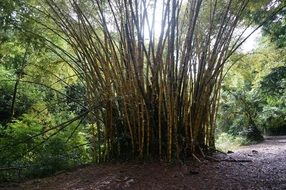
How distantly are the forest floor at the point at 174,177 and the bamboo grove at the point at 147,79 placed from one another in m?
0.25

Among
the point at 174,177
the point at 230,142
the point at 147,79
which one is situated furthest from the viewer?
the point at 230,142

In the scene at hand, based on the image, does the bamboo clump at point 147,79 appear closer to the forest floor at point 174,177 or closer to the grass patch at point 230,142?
the forest floor at point 174,177

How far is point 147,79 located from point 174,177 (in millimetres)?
1031

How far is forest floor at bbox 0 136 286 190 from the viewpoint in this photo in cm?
272

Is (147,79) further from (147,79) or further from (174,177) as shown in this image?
(174,177)

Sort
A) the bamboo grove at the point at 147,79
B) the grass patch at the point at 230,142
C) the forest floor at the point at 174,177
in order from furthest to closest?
the grass patch at the point at 230,142 < the bamboo grove at the point at 147,79 < the forest floor at the point at 174,177

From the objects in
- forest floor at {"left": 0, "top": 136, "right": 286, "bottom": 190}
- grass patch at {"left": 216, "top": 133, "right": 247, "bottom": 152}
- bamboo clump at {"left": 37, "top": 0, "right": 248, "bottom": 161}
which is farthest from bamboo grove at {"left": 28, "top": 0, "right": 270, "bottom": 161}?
grass patch at {"left": 216, "top": 133, "right": 247, "bottom": 152}

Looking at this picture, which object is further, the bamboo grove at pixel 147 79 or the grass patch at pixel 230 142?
the grass patch at pixel 230 142

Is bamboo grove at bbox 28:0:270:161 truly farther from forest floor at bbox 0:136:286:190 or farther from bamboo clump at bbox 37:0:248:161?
forest floor at bbox 0:136:286:190

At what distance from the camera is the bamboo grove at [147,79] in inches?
131

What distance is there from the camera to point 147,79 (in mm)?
3480

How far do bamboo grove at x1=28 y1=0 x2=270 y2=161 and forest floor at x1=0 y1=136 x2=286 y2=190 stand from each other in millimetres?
247

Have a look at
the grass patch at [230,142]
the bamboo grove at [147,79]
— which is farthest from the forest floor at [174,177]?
the grass patch at [230,142]

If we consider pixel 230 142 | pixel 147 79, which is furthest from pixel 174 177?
pixel 230 142
